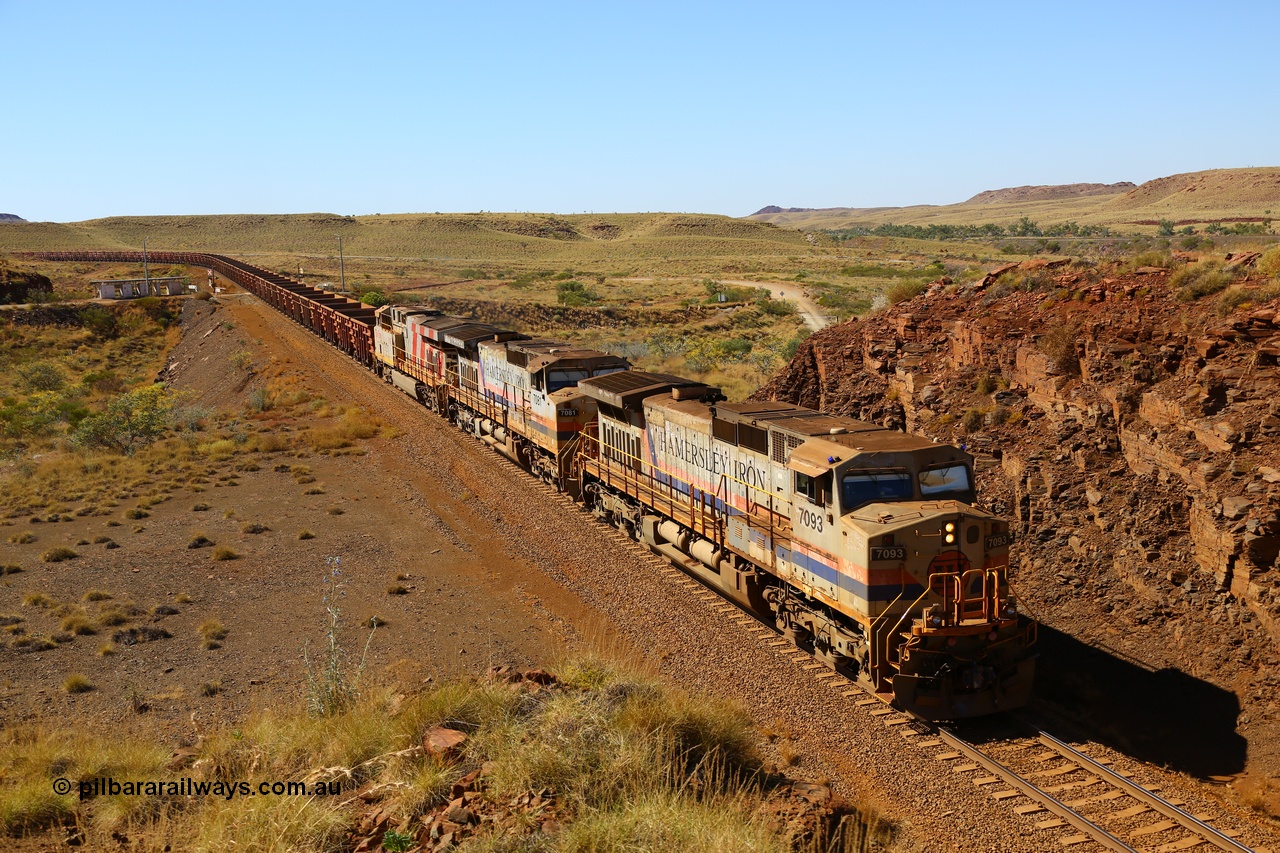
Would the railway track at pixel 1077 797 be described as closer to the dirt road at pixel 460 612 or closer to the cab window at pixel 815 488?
the dirt road at pixel 460 612

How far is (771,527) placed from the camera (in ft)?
50.9

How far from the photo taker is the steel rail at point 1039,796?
10.4m

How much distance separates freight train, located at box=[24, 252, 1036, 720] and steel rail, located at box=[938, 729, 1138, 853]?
405 millimetres

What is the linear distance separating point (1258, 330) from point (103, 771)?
1854cm

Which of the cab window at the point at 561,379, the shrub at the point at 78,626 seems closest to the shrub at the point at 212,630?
the shrub at the point at 78,626

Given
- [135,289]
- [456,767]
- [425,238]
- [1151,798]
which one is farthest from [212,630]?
[425,238]

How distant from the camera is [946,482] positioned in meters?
14.0

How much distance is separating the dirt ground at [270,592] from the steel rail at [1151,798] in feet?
26.2

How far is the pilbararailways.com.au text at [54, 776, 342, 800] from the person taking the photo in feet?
30.6

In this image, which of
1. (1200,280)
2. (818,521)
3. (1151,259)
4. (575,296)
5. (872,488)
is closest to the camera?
(872,488)

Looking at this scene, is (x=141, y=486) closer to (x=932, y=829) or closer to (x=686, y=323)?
(x=932, y=829)

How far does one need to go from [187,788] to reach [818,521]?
893cm

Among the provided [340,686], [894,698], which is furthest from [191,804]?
[894,698]

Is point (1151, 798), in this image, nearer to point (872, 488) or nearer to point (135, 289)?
point (872, 488)
